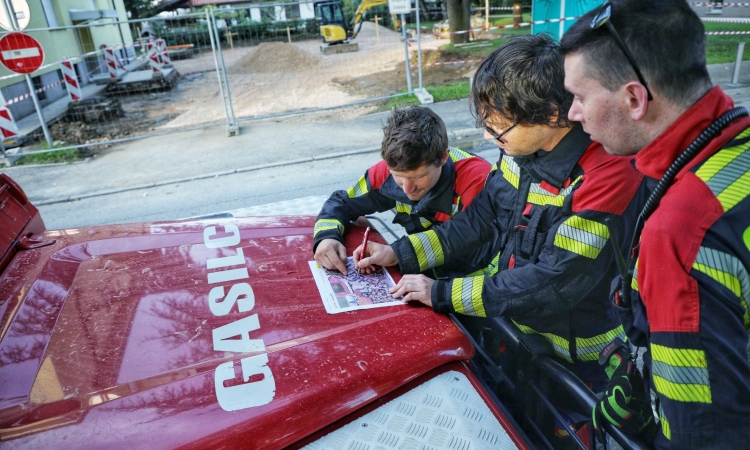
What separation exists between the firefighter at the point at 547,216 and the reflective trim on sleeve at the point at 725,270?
0.56 metres

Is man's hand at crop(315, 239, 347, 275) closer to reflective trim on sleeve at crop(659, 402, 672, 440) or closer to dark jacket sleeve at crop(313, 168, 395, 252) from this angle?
dark jacket sleeve at crop(313, 168, 395, 252)

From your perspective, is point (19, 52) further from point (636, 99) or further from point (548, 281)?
point (636, 99)

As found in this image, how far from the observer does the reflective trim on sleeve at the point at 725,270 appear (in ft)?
3.15

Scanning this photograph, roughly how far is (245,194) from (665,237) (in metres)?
5.90

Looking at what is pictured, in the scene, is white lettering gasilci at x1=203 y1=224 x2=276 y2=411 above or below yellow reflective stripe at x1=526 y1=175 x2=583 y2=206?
below

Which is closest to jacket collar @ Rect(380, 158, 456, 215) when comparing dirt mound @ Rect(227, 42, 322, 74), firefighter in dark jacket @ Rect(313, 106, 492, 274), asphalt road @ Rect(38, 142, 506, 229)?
firefighter in dark jacket @ Rect(313, 106, 492, 274)

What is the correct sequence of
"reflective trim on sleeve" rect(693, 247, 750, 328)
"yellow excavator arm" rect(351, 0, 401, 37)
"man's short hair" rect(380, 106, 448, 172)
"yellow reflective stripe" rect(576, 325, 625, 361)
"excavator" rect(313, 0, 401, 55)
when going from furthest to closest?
1. "excavator" rect(313, 0, 401, 55)
2. "yellow excavator arm" rect(351, 0, 401, 37)
3. "man's short hair" rect(380, 106, 448, 172)
4. "yellow reflective stripe" rect(576, 325, 625, 361)
5. "reflective trim on sleeve" rect(693, 247, 750, 328)

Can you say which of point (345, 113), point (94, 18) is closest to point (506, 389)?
point (345, 113)

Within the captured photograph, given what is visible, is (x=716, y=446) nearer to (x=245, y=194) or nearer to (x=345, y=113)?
(x=245, y=194)

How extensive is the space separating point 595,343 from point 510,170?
26.0 inches

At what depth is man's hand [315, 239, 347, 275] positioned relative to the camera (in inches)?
80.1

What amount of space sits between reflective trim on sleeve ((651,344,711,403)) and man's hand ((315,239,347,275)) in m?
1.19

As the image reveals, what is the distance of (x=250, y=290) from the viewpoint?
1.83 metres

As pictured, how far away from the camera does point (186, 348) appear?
4.99 feet
